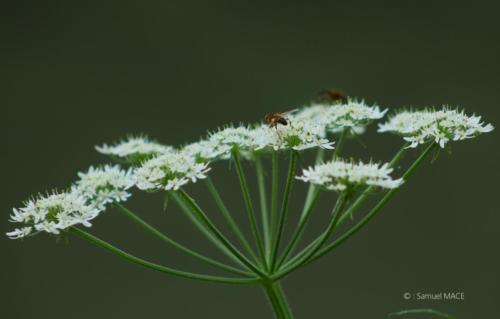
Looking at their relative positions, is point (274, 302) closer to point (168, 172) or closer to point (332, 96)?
point (168, 172)

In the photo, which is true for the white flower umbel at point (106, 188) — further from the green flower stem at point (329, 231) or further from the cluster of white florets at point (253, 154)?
the green flower stem at point (329, 231)

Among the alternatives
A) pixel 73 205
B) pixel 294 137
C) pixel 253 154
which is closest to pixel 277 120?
pixel 294 137

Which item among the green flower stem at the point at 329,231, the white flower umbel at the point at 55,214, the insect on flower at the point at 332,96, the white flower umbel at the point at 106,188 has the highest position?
the insect on flower at the point at 332,96

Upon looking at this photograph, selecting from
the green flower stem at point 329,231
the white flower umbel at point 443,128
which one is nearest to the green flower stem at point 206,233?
the green flower stem at point 329,231

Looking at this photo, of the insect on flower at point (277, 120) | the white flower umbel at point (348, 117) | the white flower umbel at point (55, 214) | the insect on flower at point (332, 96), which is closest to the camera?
the white flower umbel at point (55, 214)

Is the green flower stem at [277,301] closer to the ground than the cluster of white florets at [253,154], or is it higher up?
closer to the ground

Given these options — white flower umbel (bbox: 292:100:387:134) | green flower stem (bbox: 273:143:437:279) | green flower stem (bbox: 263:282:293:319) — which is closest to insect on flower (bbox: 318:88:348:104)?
white flower umbel (bbox: 292:100:387:134)
